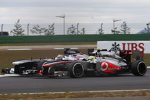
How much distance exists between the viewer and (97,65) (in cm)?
1764

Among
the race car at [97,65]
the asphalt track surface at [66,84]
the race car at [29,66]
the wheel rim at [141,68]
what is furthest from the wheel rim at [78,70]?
the wheel rim at [141,68]

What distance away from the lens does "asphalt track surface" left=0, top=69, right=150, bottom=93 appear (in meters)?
13.5

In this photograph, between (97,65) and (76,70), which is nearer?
(76,70)

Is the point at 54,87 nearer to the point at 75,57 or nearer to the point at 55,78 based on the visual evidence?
the point at 55,78

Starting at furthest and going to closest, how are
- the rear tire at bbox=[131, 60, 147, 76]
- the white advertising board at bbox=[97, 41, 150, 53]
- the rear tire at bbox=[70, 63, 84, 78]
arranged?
the white advertising board at bbox=[97, 41, 150, 53] → the rear tire at bbox=[131, 60, 147, 76] → the rear tire at bbox=[70, 63, 84, 78]

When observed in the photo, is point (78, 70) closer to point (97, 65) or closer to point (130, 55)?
point (97, 65)

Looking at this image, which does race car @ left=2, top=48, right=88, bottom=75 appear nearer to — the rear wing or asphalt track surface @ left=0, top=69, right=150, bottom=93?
asphalt track surface @ left=0, top=69, right=150, bottom=93

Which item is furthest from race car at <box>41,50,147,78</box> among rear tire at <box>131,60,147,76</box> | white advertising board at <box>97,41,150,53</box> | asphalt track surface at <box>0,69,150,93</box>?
white advertising board at <box>97,41,150,53</box>

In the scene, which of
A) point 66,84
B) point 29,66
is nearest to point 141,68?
point 29,66

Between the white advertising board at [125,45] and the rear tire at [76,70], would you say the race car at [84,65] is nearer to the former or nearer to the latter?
the rear tire at [76,70]

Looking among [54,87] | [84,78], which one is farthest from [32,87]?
[84,78]

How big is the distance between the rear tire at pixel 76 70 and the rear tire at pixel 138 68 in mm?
2112

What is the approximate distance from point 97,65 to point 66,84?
2922 mm

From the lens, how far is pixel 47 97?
11.3m
